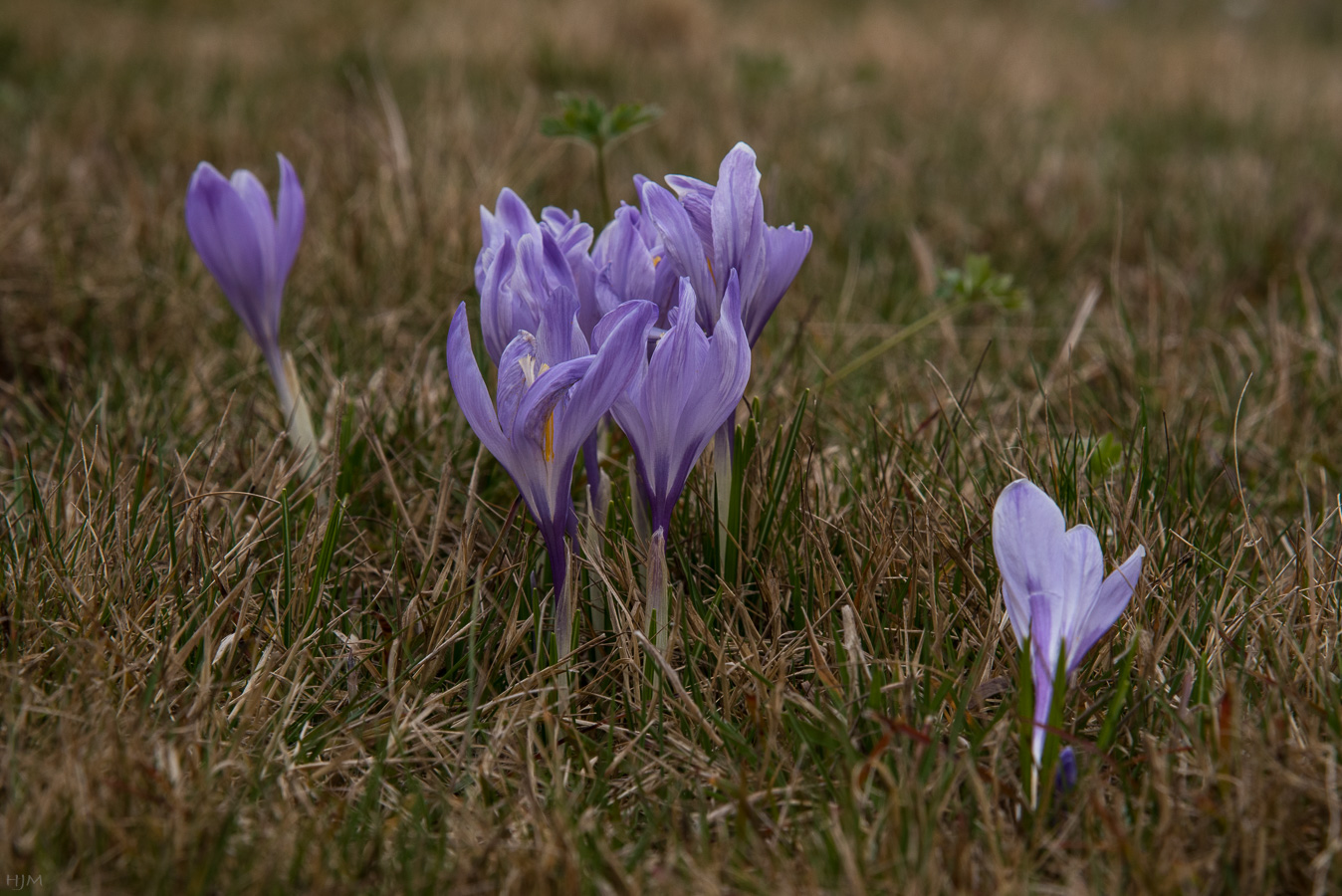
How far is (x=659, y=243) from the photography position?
158 cm

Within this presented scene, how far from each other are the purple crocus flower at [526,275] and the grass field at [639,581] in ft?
1.10

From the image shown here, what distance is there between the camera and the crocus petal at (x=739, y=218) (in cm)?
146

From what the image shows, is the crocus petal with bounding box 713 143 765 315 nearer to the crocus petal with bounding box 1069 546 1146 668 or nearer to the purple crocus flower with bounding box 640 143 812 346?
the purple crocus flower with bounding box 640 143 812 346

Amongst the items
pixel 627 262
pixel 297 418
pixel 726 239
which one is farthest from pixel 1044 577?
pixel 297 418

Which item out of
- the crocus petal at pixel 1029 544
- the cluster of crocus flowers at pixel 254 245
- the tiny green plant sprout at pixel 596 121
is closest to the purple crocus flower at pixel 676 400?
the crocus petal at pixel 1029 544

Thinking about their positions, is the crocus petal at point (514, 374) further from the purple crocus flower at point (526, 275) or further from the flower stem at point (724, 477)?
the flower stem at point (724, 477)

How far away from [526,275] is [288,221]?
0.72 meters

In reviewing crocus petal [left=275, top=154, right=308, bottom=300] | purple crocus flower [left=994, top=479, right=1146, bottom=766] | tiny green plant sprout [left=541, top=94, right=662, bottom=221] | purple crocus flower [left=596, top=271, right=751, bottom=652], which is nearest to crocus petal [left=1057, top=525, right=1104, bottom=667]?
purple crocus flower [left=994, top=479, right=1146, bottom=766]

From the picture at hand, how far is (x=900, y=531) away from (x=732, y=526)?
30cm

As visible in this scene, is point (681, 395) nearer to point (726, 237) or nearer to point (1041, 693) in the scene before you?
point (726, 237)

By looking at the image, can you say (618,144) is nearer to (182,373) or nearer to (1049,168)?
(1049,168)

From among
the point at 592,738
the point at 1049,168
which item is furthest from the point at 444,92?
the point at 592,738

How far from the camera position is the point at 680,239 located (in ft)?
4.86

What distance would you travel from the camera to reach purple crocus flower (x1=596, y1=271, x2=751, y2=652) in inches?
53.4
